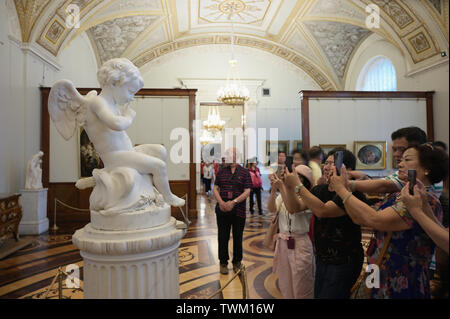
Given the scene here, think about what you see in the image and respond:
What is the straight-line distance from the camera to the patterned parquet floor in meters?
3.88

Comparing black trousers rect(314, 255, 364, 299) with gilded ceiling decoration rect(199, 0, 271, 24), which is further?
gilded ceiling decoration rect(199, 0, 271, 24)

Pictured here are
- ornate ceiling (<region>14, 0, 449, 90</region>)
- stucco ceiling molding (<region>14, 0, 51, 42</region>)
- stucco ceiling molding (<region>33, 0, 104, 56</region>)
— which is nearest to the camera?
stucco ceiling molding (<region>14, 0, 51, 42</region>)

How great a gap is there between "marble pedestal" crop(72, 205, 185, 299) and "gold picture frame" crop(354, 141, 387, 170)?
323 inches

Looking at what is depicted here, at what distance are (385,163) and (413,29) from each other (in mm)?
3832

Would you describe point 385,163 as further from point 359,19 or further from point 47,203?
point 47,203

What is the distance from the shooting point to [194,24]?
12.9m

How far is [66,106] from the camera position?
7.65 ft

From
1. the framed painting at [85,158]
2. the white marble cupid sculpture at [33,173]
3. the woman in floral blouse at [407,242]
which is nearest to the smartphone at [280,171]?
the woman in floral blouse at [407,242]

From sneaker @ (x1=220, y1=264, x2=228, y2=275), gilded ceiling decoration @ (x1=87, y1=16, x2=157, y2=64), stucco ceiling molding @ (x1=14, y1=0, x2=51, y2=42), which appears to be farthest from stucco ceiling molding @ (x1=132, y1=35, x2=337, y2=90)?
sneaker @ (x1=220, y1=264, x2=228, y2=275)

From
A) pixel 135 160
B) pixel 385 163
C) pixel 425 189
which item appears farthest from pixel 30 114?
pixel 385 163

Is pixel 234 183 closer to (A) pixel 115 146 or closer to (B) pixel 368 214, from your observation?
(A) pixel 115 146

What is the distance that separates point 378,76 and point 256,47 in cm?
574

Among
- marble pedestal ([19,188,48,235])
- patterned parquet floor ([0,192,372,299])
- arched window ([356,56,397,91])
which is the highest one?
arched window ([356,56,397,91])

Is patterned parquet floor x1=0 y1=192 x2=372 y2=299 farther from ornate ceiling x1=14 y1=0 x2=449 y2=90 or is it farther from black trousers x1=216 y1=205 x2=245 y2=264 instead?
ornate ceiling x1=14 y1=0 x2=449 y2=90
